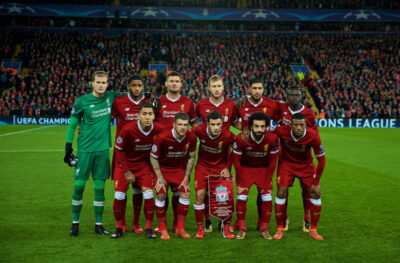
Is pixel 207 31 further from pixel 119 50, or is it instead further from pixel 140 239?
pixel 140 239

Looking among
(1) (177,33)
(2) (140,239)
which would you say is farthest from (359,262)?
(1) (177,33)

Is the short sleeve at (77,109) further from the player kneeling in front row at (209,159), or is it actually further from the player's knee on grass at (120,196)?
the player kneeling in front row at (209,159)

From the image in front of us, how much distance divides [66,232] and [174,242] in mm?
1748

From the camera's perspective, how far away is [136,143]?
→ 245 inches

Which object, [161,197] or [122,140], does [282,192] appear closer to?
[161,197]

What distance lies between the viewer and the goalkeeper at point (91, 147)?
6.27 metres

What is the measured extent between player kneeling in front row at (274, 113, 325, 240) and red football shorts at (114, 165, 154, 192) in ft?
6.46

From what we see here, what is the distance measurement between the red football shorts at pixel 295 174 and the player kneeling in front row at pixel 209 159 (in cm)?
82

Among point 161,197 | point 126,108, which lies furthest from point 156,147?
point 126,108

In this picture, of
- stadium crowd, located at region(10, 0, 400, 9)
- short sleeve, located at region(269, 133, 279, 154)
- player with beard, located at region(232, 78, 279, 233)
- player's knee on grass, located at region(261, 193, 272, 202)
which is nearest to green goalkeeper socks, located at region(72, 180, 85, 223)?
player with beard, located at region(232, 78, 279, 233)

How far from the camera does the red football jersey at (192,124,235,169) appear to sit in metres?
6.28

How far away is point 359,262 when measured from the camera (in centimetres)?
513

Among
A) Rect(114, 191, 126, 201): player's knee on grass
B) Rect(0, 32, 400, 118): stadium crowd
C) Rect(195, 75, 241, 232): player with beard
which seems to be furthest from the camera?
Rect(0, 32, 400, 118): stadium crowd

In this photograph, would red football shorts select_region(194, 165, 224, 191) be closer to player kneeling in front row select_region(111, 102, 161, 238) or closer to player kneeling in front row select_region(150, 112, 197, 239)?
player kneeling in front row select_region(150, 112, 197, 239)
